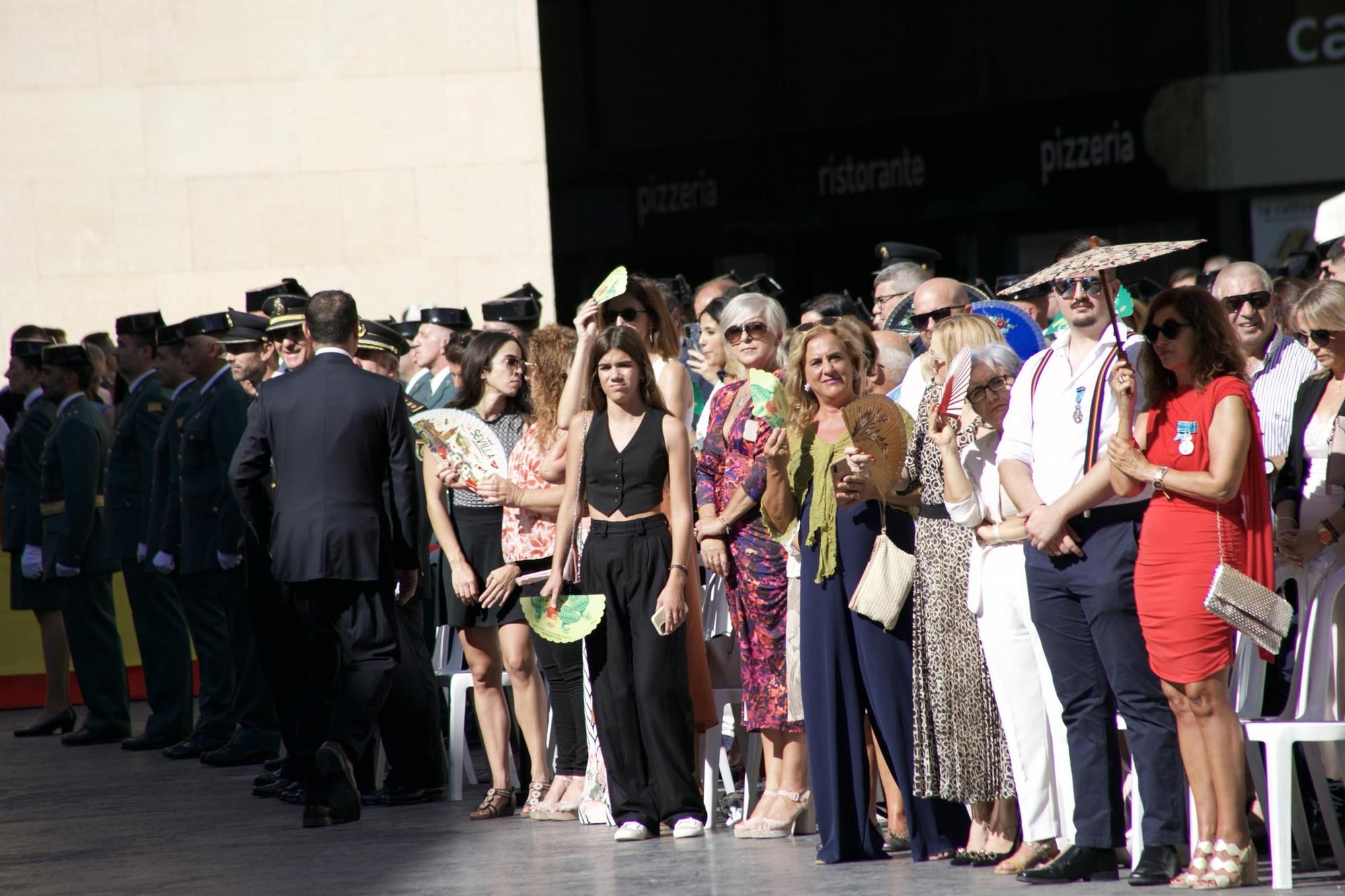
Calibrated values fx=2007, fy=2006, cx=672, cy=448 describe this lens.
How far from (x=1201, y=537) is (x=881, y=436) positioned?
4.39ft

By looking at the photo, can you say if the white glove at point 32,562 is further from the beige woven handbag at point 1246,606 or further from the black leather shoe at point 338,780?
the beige woven handbag at point 1246,606

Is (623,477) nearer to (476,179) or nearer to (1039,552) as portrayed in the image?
(1039,552)

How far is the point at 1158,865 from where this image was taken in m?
6.43

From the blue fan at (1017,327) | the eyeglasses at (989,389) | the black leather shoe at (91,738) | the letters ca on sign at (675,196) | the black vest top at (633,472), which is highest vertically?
the letters ca on sign at (675,196)

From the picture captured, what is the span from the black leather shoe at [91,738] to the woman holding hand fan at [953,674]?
682 centimetres

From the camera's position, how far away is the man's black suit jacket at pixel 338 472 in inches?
341

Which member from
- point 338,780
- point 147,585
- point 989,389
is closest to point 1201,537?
point 989,389

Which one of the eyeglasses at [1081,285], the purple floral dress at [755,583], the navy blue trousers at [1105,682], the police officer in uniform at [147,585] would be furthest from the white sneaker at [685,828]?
the police officer in uniform at [147,585]

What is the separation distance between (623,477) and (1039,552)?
2.02 m

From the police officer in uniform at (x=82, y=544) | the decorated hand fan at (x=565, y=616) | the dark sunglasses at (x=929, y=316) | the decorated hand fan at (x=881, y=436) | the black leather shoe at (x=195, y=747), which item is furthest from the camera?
the police officer in uniform at (x=82, y=544)

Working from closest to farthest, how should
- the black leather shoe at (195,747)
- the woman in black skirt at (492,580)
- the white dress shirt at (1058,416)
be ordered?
the white dress shirt at (1058,416), the woman in black skirt at (492,580), the black leather shoe at (195,747)

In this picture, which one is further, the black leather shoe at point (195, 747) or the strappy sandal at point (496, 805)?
the black leather shoe at point (195, 747)

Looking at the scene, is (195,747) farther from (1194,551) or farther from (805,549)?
(1194,551)

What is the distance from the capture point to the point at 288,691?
909 cm
